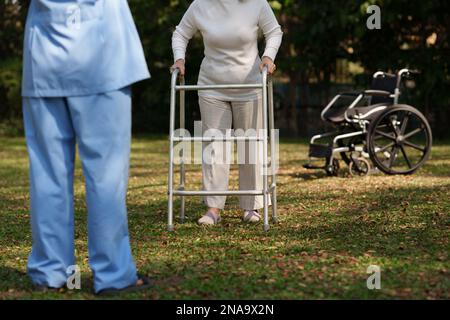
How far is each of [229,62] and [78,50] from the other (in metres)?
2.46

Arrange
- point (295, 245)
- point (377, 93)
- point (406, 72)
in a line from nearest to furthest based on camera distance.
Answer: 1. point (295, 245)
2. point (377, 93)
3. point (406, 72)

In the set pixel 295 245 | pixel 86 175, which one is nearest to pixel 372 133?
pixel 295 245

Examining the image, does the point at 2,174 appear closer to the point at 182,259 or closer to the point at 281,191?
the point at 281,191

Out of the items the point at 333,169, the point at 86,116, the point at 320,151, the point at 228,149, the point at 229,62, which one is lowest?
the point at 333,169

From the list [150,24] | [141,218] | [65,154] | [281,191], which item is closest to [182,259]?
[65,154]

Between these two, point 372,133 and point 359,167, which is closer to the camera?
point 372,133

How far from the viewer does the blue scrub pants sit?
4.64 metres

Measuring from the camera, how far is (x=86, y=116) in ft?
15.2

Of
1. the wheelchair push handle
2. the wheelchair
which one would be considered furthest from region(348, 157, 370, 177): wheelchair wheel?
the wheelchair push handle

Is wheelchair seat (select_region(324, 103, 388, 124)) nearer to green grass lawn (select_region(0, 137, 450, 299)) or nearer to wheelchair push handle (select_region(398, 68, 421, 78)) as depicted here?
wheelchair push handle (select_region(398, 68, 421, 78))

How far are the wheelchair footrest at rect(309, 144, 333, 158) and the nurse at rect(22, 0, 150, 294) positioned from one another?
19.9ft

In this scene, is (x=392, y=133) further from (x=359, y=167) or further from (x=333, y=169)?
(x=333, y=169)
